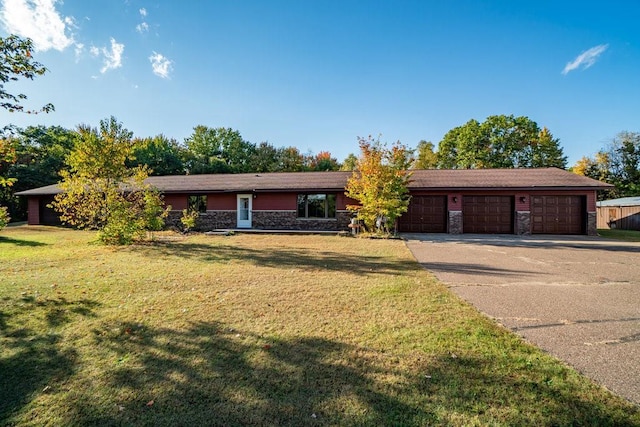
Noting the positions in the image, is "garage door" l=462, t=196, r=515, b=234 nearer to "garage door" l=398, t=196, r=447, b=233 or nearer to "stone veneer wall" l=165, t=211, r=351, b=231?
"garage door" l=398, t=196, r=447, b=233

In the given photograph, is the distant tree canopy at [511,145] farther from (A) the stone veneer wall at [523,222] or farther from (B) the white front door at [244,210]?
(B) the white front door at [244,210]

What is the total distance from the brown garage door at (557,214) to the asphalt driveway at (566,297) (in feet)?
17.8

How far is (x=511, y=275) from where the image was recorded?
6.71m

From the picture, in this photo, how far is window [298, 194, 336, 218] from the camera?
55.7 ft

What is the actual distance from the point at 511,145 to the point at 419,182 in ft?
80.8

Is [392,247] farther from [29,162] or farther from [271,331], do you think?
[29,162]

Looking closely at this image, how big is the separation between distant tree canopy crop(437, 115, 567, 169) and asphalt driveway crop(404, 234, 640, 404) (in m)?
27.1

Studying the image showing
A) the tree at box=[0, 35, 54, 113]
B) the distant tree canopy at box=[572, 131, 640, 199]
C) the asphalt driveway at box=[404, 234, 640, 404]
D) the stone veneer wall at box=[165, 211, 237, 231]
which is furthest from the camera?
the distant tree canopy at box=[572, 131, 640, 199]

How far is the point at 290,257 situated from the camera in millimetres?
8891

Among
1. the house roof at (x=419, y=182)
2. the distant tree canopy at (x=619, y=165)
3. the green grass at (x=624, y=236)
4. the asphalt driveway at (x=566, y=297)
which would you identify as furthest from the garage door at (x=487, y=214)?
the distant tree canopy at (x=619, y=165)

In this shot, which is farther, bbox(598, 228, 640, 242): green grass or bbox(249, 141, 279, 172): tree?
bbox(249, 141, 279, 172): tree

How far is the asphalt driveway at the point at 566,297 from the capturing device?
3078 mm

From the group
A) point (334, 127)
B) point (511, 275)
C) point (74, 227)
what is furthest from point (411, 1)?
point (74, 227)

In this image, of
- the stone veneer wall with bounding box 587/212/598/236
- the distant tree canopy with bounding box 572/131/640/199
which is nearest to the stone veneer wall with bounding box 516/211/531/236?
the stone veneer wall with bounding box 587/212/598/236
